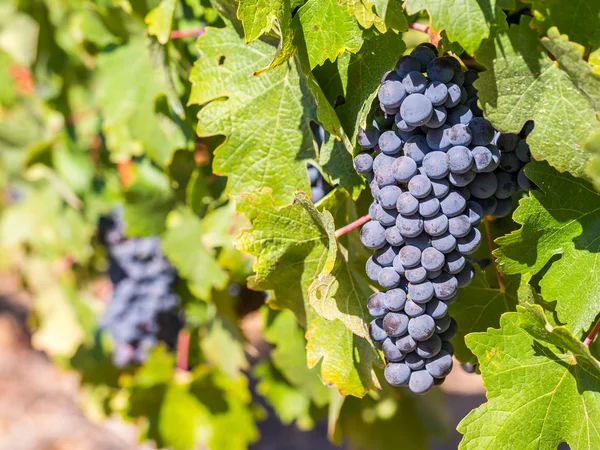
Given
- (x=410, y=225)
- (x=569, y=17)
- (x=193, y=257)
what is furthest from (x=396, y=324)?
(x=193, y=257)

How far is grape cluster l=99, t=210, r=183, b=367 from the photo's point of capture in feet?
6.29

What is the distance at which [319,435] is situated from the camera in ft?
11.8

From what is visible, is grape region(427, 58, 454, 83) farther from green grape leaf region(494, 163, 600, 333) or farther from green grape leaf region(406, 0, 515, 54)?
green grape leaf region(494, 163, 600, 333)

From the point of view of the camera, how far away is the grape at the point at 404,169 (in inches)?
32.9

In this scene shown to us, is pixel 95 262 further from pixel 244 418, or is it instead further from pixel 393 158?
pixel 393 158

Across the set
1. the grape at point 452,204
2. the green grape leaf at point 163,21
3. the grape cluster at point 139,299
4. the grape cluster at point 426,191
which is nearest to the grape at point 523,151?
the grape cluster at point 426,191

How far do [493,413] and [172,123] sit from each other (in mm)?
862

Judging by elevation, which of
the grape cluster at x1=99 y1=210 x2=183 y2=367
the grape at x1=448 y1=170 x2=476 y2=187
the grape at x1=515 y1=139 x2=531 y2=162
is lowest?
the grape cluster at x1=99 y1=210 x2=183 y2=367

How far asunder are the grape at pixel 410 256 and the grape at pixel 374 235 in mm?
41

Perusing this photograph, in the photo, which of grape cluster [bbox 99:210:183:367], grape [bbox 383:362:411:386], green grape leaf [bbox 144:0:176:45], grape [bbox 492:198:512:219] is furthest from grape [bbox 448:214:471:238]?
grape cluster [bbox 99:210:183:367]

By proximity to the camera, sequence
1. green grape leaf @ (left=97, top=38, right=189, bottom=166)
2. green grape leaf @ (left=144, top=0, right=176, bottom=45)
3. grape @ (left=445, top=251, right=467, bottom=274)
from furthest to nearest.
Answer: green grape leaf @ (left=97, top=38, right=189, bottom=166), green grape leaf @ (left=144, top=0, right=176, bottom=45), grape @ (left=445, top=251, right=467, bottom=274)

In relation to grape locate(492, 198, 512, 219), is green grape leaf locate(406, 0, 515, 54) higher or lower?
higher

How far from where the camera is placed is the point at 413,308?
33.7 inches

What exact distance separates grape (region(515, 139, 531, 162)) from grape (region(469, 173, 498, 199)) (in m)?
0.05
